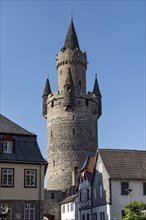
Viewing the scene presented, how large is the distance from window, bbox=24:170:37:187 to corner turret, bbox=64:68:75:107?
33190mm

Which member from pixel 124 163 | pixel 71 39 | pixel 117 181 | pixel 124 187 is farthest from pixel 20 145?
pixel 71 39

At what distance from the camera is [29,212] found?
3272cm

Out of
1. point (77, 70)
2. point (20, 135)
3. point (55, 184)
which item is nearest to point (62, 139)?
point (55, 184)

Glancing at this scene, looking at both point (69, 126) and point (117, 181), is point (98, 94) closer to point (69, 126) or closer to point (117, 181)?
point (69, 126)

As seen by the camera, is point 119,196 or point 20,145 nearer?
point 20,145

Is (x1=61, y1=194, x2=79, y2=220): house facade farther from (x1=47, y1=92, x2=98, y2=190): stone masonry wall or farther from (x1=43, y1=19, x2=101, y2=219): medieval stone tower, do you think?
(x1=47, y1=92, x2=98, y2=190): stone masonry wall

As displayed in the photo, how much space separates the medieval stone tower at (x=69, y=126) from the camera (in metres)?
65.3

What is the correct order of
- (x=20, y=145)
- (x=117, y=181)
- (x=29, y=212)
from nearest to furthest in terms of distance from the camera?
(x=29, y=212) < (x=20, y=145) < (x=117, y=181)

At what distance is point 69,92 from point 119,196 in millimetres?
29281

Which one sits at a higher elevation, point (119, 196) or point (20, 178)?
point (20, 178)

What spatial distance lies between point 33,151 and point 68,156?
104 ft

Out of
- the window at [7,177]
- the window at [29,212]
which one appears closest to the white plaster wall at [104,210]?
the window at [29,212]

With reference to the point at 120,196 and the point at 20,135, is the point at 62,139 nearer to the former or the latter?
the point at 120,196

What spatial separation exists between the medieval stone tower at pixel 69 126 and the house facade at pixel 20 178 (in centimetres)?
3021
